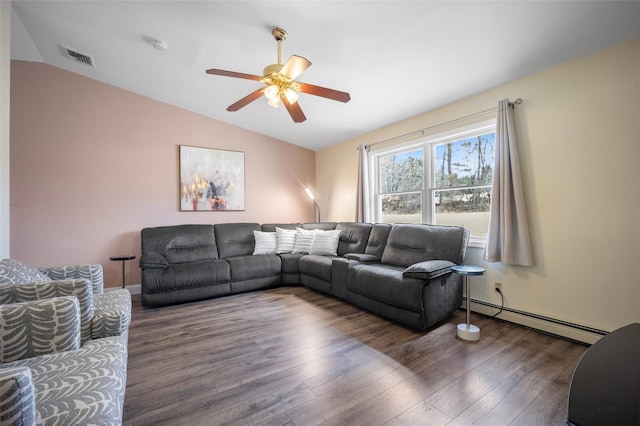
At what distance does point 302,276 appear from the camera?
153 inches

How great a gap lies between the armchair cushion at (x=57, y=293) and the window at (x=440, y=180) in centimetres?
343

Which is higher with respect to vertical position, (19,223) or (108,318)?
(19,223)

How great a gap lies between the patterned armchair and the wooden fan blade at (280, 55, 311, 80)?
188 cm

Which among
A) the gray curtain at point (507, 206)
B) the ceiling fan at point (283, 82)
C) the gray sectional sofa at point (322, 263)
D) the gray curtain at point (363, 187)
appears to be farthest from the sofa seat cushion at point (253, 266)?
the gray curtain at point (507, 206)

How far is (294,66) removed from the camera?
6.28 ft

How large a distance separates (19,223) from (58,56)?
6.69ft

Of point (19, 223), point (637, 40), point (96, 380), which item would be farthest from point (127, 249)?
point (637, 40)

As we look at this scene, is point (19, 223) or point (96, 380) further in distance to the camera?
point (19, 223)

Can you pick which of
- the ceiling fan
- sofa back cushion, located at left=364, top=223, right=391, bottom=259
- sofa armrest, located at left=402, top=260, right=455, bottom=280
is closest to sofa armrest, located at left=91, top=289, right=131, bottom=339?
the ceiling fan

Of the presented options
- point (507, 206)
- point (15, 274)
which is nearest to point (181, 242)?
point (15, 274)

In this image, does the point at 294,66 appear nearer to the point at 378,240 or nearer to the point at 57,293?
the point at 57,293

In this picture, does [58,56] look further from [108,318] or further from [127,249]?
[108,318]

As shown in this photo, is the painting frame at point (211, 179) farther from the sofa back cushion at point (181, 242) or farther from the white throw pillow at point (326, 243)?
the white throw pillow at point (326, 243)

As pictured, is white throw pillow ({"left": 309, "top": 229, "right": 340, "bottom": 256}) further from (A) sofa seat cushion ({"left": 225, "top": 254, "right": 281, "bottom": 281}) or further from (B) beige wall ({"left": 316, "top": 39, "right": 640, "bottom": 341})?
(B) beige wall ({"left": 316, "top": 39, "right": 640, "bottom": 341})
